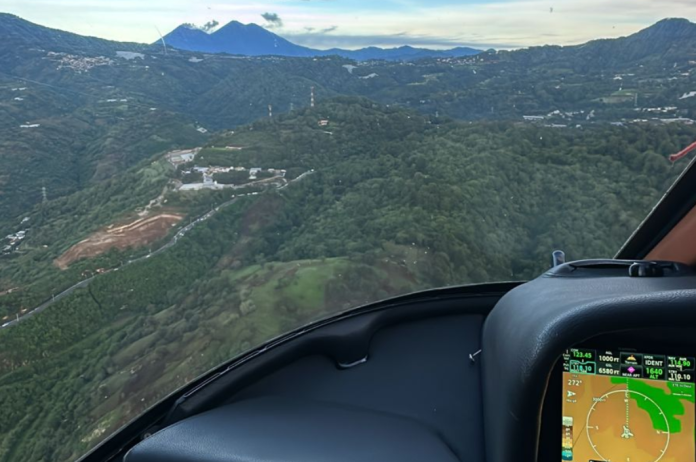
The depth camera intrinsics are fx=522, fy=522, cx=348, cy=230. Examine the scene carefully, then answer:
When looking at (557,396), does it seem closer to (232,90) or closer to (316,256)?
(316,256)

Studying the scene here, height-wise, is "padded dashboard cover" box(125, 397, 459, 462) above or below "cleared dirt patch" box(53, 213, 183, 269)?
above

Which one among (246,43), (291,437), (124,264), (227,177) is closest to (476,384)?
(291,437)

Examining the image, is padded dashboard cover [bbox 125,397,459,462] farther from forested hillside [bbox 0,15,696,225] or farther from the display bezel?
forested hillside [bbox 0,15,696,225]

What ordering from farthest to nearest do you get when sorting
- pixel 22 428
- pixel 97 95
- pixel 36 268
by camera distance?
pixel 97 95 < pixel 36 268 < pixel 22 428

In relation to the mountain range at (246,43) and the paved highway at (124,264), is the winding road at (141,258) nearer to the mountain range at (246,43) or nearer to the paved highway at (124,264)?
the paved highway at (124,264)

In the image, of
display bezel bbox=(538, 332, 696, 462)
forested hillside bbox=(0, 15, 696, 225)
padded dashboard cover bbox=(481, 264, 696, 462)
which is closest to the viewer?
padded dashboard cover bbox=(481, 264, 696, 462)

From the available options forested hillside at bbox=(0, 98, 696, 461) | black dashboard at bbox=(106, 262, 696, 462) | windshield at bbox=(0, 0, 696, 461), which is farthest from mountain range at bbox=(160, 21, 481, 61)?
black dashboard at bbox=(106, 262, 696, 462)

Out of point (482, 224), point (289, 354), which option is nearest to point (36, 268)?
point (289, 354)

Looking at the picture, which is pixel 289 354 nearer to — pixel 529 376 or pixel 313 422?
pixel 313 422
